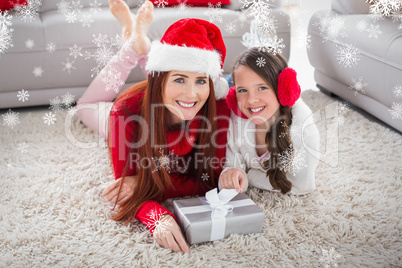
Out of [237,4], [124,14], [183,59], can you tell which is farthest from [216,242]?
[237,4]

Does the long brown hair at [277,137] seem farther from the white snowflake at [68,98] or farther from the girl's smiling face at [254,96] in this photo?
the white snowflake at [68,98]

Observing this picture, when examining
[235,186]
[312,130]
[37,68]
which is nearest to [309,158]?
[312,130]

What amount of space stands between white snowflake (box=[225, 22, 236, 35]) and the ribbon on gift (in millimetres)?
1172

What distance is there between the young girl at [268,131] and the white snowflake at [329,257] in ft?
0.93

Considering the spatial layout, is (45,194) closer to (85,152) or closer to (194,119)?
(85,152)

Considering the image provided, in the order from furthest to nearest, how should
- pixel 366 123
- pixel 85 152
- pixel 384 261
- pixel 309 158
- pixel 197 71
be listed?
pixel 366 123 → pixel 85 152 → pixel 309 158 → pixel 197 71 → pixel 384 261

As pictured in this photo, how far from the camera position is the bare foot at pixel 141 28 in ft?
5.66

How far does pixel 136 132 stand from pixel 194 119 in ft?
0.65

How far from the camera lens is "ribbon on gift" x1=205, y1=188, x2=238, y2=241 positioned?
1096 mm

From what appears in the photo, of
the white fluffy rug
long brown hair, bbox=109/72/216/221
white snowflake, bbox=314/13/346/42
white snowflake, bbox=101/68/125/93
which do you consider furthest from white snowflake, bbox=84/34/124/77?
white snowflake, bbox=314/13/346/42

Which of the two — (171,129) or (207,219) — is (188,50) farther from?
(207,219)

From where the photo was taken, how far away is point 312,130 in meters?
1.29
